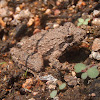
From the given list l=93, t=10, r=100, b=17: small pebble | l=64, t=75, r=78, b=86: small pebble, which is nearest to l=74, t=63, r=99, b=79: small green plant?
l=64, t=75, r=78, b=86: small pebble

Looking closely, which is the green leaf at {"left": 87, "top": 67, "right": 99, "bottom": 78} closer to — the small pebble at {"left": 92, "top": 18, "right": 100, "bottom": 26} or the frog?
the frog

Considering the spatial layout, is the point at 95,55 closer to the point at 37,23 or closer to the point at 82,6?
the point at 82,6

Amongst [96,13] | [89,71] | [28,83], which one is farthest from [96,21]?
[28,83]

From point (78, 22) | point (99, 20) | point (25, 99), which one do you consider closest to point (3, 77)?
point (25, 99)

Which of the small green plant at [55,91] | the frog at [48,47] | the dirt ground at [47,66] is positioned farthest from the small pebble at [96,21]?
the small green plant at [55,91]

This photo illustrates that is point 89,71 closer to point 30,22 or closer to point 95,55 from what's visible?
point 95,55

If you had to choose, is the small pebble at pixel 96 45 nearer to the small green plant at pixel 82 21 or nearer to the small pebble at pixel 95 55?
the small pebble at pixel 95 55
